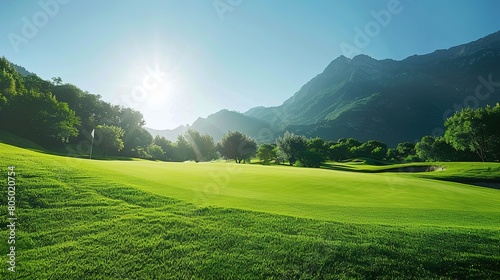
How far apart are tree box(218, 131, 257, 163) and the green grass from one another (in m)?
83.5

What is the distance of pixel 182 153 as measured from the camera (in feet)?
365

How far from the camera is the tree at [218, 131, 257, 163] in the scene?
98.5 metres

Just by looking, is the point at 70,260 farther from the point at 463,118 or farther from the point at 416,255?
the point at 463,118

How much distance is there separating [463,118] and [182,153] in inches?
3933

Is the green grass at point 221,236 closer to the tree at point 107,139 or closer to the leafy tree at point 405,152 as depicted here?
the tree at point 107,139

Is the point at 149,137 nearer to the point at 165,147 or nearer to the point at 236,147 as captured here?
the point at 165,147

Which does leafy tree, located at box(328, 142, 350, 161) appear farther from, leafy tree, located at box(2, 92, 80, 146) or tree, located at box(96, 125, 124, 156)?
leafy tree, located at box(2, 92, 80, 146)

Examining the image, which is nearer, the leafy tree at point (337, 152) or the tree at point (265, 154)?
the tree at point (265, 154)

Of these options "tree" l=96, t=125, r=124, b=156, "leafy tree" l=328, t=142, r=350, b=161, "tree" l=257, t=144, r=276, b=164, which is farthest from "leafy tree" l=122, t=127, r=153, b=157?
"leafy tree" l=328, t=142, r=350, b=161

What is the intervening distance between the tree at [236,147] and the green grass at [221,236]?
83502 mm

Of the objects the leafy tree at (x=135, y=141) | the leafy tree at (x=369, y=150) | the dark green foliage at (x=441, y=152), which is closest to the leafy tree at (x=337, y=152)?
the leafy tree at (x=369, y=150)

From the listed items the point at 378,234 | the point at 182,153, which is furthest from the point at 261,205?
the point at 182,153

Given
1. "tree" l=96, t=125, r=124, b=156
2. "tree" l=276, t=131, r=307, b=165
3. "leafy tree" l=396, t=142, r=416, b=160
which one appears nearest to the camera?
"tree" l=96, t=125, r=124, b=156

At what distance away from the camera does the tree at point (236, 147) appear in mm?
98500
